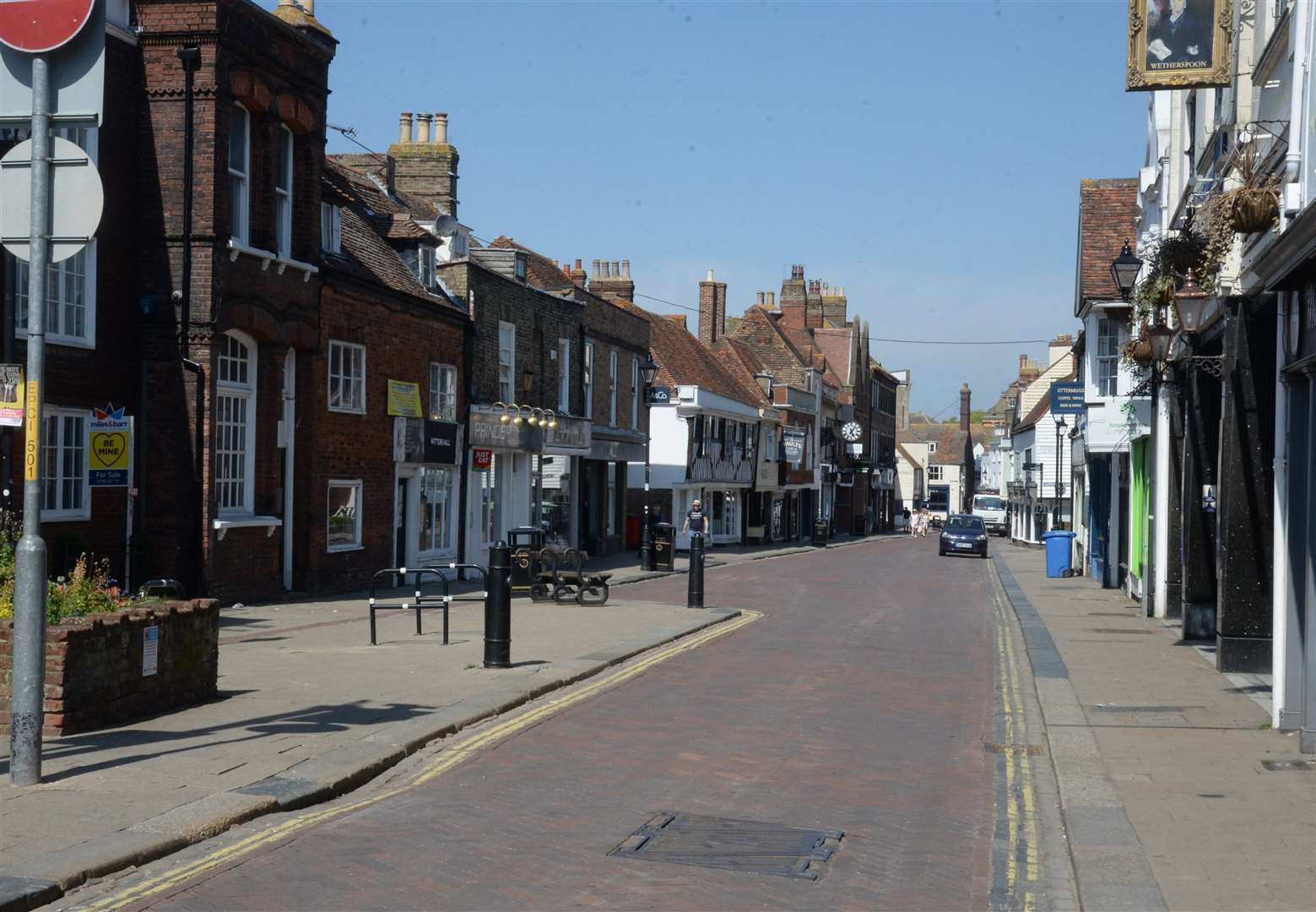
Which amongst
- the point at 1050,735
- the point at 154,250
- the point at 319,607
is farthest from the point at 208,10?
the point at 1050,735

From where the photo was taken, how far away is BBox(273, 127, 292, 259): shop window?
77.8 feet

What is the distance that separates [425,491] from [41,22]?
2215cm

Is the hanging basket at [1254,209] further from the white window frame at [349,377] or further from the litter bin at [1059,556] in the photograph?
the litter bin at [1059,556]

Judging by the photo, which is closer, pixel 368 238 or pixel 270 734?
pixel 270 734

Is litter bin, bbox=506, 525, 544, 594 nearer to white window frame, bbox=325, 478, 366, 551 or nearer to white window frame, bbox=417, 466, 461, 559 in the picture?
white window frame, bbox=325, 478, 366, 551

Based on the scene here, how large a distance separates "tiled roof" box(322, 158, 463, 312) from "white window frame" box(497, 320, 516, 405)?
2521 millimetres

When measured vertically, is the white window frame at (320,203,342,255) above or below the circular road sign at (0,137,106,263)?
above

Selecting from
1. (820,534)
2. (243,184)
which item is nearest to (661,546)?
(243,184)

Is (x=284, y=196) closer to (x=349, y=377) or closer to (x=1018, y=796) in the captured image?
(x=349, y=377)

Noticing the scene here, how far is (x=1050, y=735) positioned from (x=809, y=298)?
3183 inches

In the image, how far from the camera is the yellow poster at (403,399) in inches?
1091

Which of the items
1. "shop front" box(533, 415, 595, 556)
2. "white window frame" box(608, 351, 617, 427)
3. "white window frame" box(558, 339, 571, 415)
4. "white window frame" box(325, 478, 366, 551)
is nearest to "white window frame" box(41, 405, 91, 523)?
"white window frame" box(325, 478, 366, 551)

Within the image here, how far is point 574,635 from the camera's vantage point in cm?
1831

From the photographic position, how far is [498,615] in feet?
46.9
